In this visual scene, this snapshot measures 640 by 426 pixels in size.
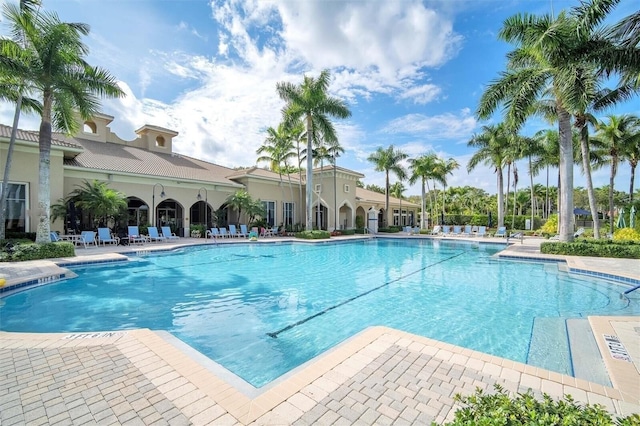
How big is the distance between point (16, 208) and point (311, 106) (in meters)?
18.6

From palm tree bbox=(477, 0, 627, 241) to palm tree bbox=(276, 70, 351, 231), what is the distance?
37.8 feet

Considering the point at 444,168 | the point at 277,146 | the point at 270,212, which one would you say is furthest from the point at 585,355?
the point at 444,168

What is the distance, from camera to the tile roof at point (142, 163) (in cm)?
1898

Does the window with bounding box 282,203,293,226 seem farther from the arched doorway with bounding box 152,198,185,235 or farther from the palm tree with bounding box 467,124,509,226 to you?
the palm tree with bounding box 467,124,509,226

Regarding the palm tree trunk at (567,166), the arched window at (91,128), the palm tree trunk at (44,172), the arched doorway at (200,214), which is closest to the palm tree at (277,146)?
the arched doorway at (200,214)

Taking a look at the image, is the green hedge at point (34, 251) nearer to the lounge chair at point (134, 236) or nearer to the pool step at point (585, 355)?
the lounge chair at point (134, 236)

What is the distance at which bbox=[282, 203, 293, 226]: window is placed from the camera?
96.2 feet

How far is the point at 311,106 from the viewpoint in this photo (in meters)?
23.1

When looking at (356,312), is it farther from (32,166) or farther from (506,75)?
(32,166)

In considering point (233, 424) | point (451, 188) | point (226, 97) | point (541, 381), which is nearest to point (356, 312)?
point (541, 381)

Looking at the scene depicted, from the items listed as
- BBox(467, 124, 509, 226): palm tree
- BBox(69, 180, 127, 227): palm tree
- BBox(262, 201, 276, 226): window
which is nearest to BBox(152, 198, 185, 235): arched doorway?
BBox(69, 180, 127, 227): palm tree

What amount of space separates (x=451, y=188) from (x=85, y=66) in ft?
179

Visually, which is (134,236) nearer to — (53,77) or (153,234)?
(153,234)

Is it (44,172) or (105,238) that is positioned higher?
(44,172)
